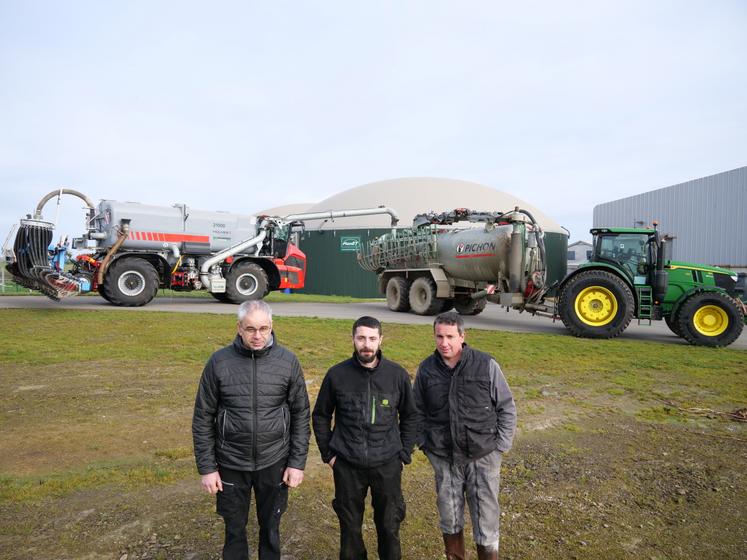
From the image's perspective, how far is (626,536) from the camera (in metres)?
3.34

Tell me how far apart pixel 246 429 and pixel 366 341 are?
774mm

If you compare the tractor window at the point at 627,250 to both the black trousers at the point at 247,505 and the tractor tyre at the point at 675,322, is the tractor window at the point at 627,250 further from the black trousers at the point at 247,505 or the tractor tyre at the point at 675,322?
the black trousers at the point at 247,505

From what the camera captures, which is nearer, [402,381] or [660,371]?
[402,381]

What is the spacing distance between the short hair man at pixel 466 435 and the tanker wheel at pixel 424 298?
39.0 ft

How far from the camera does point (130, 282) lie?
14.0 meters

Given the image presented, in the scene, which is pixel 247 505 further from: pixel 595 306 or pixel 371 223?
pixel 371 223

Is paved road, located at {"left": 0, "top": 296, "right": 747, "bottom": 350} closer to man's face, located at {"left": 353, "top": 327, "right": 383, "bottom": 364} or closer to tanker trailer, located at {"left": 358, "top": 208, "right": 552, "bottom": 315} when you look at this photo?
tanker trailer, located at {"left": 358, "top": 208, "right": 552, "bottom": 315}

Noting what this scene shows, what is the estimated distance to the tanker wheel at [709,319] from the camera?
32.8 ft

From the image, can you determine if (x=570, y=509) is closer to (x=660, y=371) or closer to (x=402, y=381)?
(x=402, y=381)

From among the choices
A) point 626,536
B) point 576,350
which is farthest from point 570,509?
point 576,350

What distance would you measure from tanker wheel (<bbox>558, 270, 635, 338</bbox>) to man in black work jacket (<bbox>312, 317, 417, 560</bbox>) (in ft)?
28.4

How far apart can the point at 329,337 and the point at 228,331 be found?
192cm

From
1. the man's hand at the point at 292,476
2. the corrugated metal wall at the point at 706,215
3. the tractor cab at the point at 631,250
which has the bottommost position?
the man's hand at the point at 292,476

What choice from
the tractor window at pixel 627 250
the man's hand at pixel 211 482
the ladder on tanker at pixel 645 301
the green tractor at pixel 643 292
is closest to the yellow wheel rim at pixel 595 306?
the green tractor at pixel 643 292
